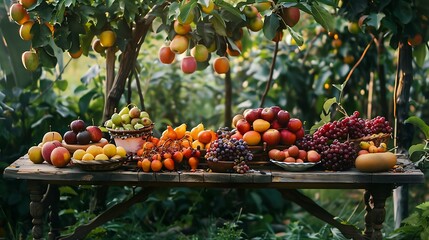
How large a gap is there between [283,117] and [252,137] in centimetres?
18

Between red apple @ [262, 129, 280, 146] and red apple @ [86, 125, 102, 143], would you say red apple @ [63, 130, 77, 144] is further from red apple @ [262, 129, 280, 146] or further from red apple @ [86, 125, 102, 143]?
red apple @ [262, 129, 280, 146]

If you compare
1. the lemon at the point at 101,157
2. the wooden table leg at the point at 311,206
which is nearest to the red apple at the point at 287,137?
the wooden table leg at the point at 311,206

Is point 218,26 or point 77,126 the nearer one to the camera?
point 77,126

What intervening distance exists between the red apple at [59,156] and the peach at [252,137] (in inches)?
33.4

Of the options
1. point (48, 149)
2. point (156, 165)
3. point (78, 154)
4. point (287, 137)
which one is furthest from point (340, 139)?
point (48, 149)

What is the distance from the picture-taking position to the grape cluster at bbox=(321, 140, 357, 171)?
133 inches

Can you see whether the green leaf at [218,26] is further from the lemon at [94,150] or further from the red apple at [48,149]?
the red apple at [48,149]

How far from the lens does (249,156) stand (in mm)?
3406

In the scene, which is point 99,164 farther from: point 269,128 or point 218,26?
point 218,26

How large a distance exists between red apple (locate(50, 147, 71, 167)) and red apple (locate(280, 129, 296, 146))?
1024mm

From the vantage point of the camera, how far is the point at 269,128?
3.59 meters

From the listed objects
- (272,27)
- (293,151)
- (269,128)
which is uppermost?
(272,27)

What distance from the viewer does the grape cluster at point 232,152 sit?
3.38 m

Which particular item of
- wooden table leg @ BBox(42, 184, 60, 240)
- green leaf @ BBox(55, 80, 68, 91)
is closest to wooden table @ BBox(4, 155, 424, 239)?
wooden table leg @ BBox(42, 184, 60, 240)
